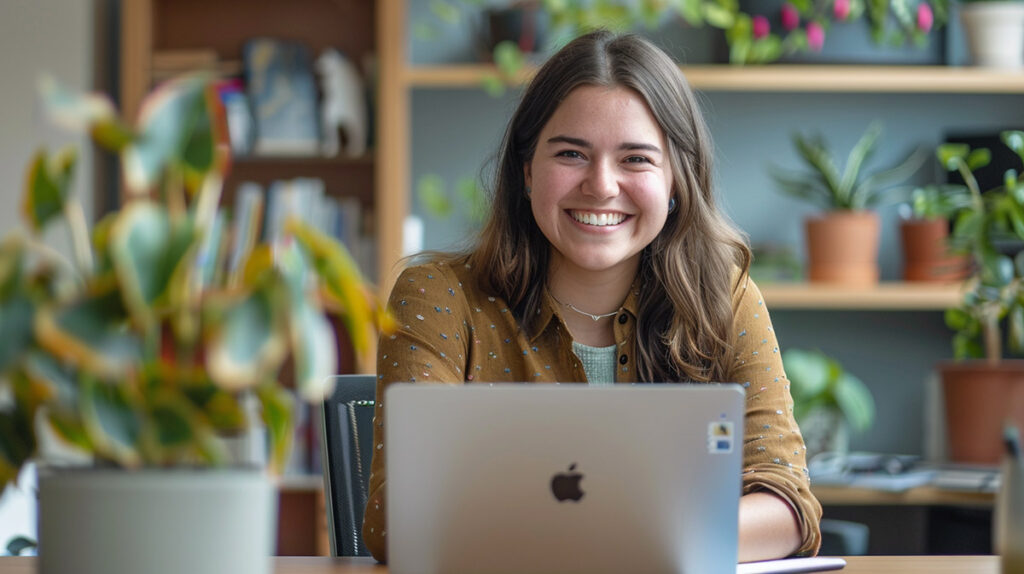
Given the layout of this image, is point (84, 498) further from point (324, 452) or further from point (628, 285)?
point (628, 285)

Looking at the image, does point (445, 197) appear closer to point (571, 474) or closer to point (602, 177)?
point (602, 177)

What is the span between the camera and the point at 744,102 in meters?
3.44

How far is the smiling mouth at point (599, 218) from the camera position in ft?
5.91

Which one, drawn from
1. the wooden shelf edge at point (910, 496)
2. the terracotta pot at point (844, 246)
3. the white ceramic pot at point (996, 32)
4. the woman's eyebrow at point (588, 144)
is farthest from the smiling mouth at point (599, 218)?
the white ceramic pot at point (996, 32)

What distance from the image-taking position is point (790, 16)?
313cm

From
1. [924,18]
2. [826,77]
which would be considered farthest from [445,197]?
[924,18]

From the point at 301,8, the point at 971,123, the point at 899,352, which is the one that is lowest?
the point at 899,352

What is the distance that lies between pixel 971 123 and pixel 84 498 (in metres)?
3.08

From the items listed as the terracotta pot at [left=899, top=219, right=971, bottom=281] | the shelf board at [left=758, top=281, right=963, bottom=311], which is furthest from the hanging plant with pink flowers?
the shelf board at [left=758, top=281, right=963, bottom=311]

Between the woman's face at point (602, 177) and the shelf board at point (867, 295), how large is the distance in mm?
1401

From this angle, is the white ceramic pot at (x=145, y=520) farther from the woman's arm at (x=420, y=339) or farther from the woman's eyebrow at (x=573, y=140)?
the woman's eyebrow at (x=573, y=140)

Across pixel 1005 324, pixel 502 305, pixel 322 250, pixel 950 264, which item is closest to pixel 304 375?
pixel 322 250

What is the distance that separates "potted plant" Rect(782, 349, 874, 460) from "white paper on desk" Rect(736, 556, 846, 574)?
67.5 inches

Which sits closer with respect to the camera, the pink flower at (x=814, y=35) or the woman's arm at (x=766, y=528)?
the woman's arm at (x=766, y=528)
